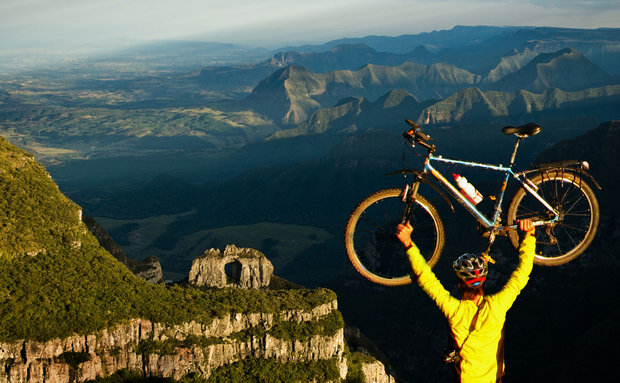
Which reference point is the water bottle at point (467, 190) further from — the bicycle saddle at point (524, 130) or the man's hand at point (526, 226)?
the man's hand at point (526, 226)

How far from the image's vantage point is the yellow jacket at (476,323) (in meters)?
14.2

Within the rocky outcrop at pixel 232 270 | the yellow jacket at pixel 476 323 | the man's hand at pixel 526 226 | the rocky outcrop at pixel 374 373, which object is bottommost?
the rocky outcrop at pixel 374 373

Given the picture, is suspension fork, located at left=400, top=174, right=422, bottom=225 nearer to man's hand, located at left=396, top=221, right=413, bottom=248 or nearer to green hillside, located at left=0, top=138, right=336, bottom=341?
man's hand, located at left=396, top=221, right=413, bottom=248

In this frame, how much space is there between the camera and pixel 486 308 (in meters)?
14.2

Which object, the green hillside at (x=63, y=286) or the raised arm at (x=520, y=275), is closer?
the raised arm at (x=520, y=275)

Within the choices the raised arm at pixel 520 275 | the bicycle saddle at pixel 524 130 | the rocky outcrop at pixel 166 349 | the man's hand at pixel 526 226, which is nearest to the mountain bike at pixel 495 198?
the bicycle saddle at pixel 524 130

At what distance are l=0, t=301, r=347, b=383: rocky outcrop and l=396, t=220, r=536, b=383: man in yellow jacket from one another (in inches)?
2440

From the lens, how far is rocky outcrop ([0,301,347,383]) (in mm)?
64938

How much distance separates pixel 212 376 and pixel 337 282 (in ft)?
419

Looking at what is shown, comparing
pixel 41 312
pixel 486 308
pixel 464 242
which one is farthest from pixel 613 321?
→ pixel 486 308

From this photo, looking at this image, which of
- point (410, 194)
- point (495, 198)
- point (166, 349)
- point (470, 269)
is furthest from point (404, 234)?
point (166, 349)

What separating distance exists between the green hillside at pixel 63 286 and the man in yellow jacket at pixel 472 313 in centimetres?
6204

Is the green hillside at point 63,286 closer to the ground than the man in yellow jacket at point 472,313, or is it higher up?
closer to the ground

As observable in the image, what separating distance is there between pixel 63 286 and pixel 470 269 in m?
70.5
